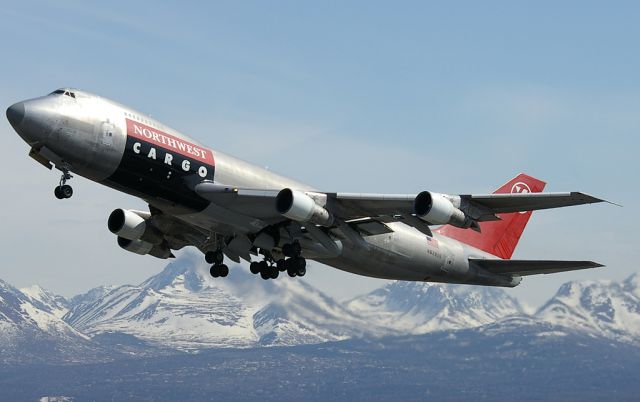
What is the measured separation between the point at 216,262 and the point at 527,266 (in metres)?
15.1

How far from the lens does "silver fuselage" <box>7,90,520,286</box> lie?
3862 cm

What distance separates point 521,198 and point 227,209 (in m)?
11.7

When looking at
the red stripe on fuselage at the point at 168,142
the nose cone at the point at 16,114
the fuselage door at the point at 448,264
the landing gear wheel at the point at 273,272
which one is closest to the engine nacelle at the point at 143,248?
the landing gear wheel at the point at 273,272

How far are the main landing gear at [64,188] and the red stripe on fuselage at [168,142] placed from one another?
287cm

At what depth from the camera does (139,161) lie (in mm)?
39875

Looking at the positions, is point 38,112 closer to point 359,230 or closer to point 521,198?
point 359,230

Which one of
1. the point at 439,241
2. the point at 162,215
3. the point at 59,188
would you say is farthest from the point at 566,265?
the point at 59,188

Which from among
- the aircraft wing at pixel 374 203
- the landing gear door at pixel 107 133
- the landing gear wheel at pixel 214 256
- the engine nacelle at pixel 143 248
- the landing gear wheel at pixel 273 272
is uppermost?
the landing gear door at pixel 107 133

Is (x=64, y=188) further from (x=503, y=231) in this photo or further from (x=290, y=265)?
(x=503, y=231)

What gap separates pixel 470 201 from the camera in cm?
4091

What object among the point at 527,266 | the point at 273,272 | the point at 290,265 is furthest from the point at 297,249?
the point at 527,266

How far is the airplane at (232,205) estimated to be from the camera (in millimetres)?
39062

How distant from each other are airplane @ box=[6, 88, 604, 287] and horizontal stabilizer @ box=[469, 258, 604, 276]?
0.08 m

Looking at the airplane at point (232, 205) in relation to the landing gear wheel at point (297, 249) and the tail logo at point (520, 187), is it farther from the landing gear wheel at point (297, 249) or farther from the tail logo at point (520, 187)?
the tail logo at point (520, 187)
